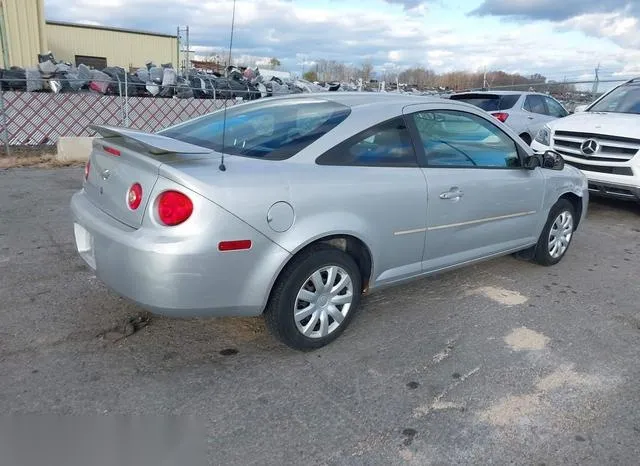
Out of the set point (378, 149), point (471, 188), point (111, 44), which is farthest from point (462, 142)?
point (111, 44)

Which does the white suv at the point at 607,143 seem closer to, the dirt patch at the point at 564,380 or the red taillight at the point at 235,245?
the dirt patch at the point at 564,380

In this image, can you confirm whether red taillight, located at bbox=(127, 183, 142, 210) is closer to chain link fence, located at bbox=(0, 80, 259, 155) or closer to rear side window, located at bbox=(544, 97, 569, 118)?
chain link fence, located at bbox=(0, 80, 259, 155)

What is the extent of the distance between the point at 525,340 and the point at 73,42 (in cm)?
2937

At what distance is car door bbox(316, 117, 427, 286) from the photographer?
10.3 feet

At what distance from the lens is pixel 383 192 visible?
3.29 metres

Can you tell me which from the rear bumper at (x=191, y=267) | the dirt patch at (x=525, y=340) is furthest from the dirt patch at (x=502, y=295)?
the rear bumper at (x=191, y=267)

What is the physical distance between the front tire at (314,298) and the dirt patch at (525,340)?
1.08 m

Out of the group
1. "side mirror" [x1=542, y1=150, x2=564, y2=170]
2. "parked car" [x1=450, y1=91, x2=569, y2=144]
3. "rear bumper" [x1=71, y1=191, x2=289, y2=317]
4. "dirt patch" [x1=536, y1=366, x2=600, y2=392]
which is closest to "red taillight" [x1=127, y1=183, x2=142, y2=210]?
"rear bumper" [x1=71, y1=191, x2=289, y2=317]

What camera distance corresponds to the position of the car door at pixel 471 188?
12.0 ft

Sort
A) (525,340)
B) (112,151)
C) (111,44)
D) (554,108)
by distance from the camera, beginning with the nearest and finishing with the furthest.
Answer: (112,151)
(525,340)
(554,108)
(111,44)

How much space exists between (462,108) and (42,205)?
510 centimetres

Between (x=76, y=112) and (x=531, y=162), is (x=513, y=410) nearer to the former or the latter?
(x=531, y=162)

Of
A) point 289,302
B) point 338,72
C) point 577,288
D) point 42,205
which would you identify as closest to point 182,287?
point 289,302

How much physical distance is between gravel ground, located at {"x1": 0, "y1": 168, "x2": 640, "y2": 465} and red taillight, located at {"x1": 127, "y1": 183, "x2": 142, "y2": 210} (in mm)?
924
